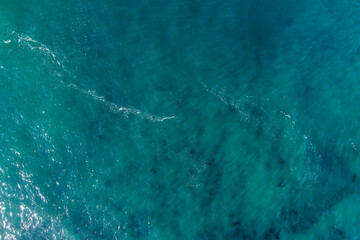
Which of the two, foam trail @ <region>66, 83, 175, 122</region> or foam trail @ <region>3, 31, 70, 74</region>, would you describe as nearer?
foam trail @ <region>66, 83, 175, 122</region>

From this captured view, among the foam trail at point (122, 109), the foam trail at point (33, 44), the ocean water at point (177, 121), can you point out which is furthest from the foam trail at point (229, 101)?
the foam trail at point (33, 44)

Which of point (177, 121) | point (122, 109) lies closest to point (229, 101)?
point (177, 121)

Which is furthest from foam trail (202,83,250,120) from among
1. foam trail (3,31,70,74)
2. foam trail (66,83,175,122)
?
foam trail (3,31,70,74)

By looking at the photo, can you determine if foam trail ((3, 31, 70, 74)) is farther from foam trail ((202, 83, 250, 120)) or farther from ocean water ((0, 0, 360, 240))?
foam trail ((202, 83, 250, 120))

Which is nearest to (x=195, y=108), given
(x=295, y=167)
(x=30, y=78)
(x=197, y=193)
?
(x=197, y=193)

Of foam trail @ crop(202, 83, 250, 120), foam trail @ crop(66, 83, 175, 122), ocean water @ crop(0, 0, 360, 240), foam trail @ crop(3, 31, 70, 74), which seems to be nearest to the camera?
ocean water @ crop(0, 0, 360, 240)

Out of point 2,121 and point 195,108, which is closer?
point 2,121

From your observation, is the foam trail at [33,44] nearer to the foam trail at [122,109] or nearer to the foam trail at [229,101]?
the foam trail at [122,109]

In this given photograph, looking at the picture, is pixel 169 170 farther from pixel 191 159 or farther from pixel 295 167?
pixel 295 167
